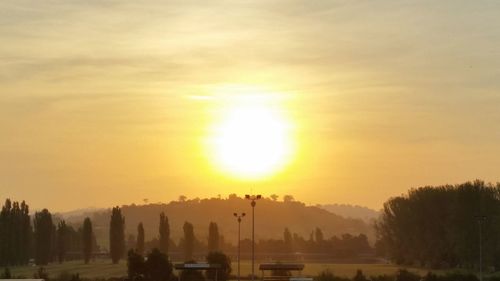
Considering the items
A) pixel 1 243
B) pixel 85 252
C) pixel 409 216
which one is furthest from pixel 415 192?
pixel 1 243

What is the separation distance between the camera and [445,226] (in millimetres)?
134875

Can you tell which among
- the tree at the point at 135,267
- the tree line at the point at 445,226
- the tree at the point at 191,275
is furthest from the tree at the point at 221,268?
the tree line at the point at 445,226

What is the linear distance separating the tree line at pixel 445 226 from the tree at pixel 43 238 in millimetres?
56826

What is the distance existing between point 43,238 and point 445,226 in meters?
62.3

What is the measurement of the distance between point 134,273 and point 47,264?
56.1m

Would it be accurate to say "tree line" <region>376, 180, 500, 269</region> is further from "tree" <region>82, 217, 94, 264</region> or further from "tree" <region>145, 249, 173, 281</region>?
"tree" <region>82, 217, 94, 264</region>

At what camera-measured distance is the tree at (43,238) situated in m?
144

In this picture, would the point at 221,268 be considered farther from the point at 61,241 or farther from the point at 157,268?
the point at 61,241

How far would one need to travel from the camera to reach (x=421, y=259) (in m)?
142

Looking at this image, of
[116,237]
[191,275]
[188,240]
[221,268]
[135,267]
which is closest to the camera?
[191,275]

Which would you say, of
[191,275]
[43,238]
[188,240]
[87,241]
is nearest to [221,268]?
[191,275]

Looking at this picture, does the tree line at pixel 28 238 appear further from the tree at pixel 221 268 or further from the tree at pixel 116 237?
the tree at pixel 221 268

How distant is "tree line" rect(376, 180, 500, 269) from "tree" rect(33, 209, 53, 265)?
5683cm

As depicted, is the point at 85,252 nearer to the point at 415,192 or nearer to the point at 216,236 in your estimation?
the point at 216,236
